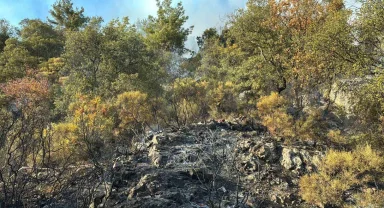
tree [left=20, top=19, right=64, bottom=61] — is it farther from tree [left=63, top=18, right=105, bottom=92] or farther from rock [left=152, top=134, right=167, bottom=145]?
rock [left=152, top=134, right=167, bottom=145]

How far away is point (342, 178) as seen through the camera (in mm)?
9297

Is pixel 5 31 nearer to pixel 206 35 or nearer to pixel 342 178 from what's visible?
pixel 206 35

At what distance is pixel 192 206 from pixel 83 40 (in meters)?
11.8

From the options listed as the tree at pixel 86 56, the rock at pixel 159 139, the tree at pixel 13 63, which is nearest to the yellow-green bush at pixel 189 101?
the rock at pixel 159 139

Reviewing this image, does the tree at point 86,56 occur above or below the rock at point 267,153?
above

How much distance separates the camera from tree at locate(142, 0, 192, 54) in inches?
1126

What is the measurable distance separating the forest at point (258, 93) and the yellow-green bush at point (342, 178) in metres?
0.03

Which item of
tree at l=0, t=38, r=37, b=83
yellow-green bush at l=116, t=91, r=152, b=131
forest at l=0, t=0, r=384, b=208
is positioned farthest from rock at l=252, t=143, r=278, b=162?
tree at l=0, t=38, r=37, b=83

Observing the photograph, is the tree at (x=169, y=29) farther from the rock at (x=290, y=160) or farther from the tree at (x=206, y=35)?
the rock at (x=290, y=160)

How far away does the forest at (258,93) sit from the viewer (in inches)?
384

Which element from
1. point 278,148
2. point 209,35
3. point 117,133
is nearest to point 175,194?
point 278,148

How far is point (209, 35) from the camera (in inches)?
1257

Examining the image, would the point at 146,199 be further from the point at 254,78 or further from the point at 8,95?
the point at 8,95

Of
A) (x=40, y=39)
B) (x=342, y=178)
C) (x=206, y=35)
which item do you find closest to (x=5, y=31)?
(x=40, y=39)
